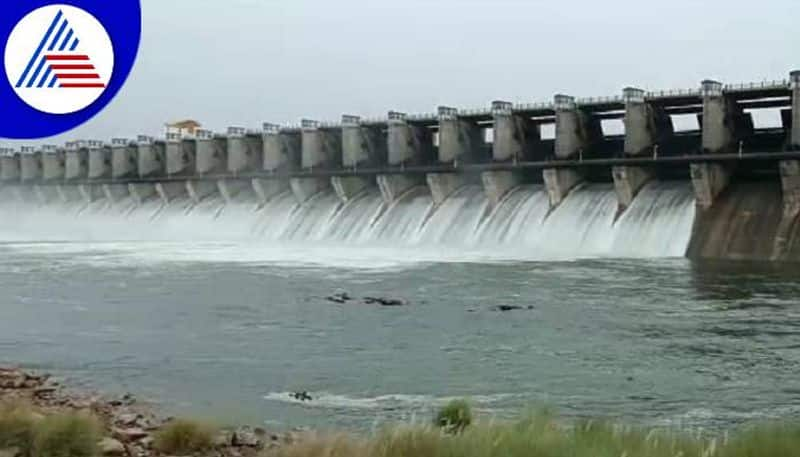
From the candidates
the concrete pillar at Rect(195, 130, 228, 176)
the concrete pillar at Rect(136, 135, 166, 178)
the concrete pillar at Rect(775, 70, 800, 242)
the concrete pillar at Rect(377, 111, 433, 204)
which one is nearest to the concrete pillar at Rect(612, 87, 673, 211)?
the concrete pillar at Rect(775, 70, 800, 242)

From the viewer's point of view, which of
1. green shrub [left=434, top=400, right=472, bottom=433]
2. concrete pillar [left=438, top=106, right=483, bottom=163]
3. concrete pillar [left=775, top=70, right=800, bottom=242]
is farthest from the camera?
concrete pillar [left=438, top=106, right=483, bottom=163]

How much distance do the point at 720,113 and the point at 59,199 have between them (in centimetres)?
4455

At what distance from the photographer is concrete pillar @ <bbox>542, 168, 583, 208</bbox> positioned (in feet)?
109

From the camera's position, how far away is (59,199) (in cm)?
6206

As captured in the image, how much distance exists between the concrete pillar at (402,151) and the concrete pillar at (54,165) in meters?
30.9

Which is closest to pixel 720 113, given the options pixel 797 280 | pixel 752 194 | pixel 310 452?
pixel 752 194

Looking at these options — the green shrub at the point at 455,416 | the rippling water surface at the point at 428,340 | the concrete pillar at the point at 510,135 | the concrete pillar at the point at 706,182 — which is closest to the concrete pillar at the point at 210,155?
the concrete pillar at the point at 510,135

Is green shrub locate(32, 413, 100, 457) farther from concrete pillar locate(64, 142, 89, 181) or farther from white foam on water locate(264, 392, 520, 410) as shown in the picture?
concrete pillar locate(64, 142, 89, 181)

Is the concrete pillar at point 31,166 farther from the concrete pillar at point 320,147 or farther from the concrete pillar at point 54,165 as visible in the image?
the concrete pillar at point 320,147

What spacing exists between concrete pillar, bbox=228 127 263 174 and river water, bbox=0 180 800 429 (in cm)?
1329

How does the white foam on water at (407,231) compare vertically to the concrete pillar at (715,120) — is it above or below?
below

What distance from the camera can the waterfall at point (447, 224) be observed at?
1199 inches

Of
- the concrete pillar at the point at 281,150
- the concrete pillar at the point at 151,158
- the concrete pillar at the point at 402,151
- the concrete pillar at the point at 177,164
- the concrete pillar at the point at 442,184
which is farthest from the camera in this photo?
the concrete pillar at the point at 151,158

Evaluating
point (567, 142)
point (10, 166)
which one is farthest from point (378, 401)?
point (10, 166)
